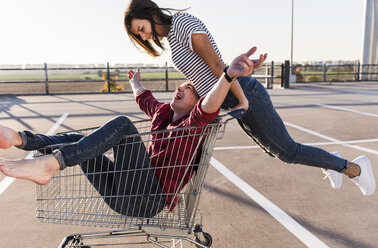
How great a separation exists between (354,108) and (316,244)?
786cm

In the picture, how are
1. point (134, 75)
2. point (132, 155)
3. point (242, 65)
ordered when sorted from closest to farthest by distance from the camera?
1. point (242, 65)
2. point (132, 155)
3. point (134, 75)

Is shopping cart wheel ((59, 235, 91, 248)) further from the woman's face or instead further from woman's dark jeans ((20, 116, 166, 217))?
the woman's face

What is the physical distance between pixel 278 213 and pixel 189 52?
1808mm

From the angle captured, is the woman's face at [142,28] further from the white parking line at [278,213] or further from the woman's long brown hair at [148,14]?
the white parking line at [278,213]

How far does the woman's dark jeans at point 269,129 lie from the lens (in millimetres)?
2398

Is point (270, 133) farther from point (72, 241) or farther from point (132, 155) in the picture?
point (72, 241)

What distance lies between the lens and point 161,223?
228cm

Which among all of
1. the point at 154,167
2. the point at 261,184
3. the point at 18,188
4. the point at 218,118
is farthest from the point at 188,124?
the point at 18,188

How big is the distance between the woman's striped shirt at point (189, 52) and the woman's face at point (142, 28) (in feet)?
0.49

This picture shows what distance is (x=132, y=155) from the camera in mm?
2203

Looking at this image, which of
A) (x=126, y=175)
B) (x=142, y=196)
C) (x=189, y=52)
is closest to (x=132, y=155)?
(x=126, y=175)

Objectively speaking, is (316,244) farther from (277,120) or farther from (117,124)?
(117,124)

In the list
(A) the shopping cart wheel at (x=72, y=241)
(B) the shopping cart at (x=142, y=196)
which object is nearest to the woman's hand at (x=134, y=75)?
(B) the shopping cart at (x=142, y=196)

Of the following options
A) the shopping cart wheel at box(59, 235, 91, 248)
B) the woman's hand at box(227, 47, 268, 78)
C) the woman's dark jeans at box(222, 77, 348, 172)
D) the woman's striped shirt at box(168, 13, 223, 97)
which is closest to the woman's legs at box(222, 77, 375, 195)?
the woman's dark jeans at box(222, 77, 348, 172)
